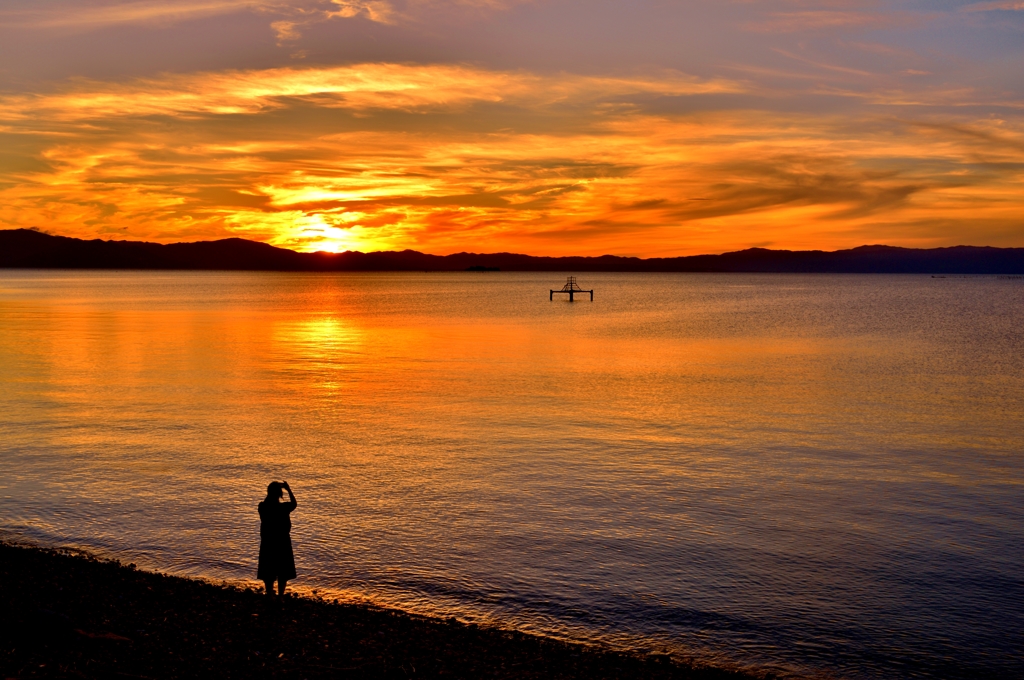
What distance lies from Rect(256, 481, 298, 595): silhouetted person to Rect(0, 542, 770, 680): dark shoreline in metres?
0.41

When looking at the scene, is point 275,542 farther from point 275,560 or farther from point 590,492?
point 590,492

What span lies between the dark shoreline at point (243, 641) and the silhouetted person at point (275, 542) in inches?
16.3

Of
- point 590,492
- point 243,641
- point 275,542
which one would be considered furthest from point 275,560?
point 590,492

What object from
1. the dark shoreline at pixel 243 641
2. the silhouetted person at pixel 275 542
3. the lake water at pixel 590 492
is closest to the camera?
the dark shoreline at pixel 243 641

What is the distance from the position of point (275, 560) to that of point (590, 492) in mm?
8921

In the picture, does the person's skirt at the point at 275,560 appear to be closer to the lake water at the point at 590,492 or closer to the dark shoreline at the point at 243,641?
the dark shoreline at the point at 243,641

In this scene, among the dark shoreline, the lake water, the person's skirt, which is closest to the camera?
the dark shoreline

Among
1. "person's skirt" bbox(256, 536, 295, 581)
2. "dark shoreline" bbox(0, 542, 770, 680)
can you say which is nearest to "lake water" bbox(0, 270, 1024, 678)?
"dark shoreline" bbox(0, 542, 770, 680)

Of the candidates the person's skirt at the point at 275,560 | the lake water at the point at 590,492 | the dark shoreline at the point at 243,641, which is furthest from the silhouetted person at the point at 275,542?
the lake water at the point at 590,492

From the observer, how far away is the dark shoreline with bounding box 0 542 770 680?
9672 mm

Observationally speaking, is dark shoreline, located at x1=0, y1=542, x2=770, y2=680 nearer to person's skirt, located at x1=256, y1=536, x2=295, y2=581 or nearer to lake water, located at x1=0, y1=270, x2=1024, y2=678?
person's skirt, located at x1=256, y1=536, x2=295, y2=581

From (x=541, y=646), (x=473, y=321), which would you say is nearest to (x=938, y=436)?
(x=541, y=646)

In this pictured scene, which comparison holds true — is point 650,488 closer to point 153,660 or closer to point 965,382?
point 153,660

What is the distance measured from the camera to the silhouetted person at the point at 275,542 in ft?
38.5
